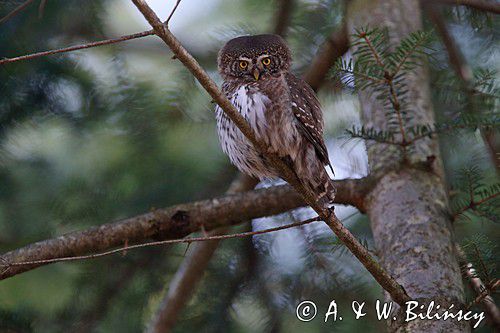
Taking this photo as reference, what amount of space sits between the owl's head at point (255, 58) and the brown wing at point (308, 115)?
0.43ft

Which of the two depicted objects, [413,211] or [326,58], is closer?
[413,211]

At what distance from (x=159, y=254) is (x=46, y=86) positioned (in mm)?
1142

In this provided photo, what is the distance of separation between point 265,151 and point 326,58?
5.41ft

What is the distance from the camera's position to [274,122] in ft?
9.57

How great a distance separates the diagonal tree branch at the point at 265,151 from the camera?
205 cm

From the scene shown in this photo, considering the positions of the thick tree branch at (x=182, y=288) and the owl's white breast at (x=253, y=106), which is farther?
the thick tree branch at (x=182, y=288)

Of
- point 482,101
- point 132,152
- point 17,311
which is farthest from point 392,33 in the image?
point 17,311

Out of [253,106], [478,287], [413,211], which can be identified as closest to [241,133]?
[253,106]

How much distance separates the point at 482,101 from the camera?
11.0ft

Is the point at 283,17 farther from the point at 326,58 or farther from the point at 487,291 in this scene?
the point at 487,291

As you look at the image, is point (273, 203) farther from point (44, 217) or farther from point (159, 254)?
point (44, 217)

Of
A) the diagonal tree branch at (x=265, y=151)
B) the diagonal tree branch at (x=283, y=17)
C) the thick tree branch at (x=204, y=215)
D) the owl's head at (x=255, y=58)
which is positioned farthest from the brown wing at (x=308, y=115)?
the diagonal tree branch at (x=283, y=17)

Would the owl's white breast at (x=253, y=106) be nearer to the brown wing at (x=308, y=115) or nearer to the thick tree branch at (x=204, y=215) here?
the brown wing at (x=308, y=115)

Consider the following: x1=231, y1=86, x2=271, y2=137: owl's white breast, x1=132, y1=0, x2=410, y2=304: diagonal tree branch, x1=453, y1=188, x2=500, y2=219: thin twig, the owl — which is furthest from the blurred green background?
x1=132, y1=0, x2=410, y2=304: diagonal tree branch
